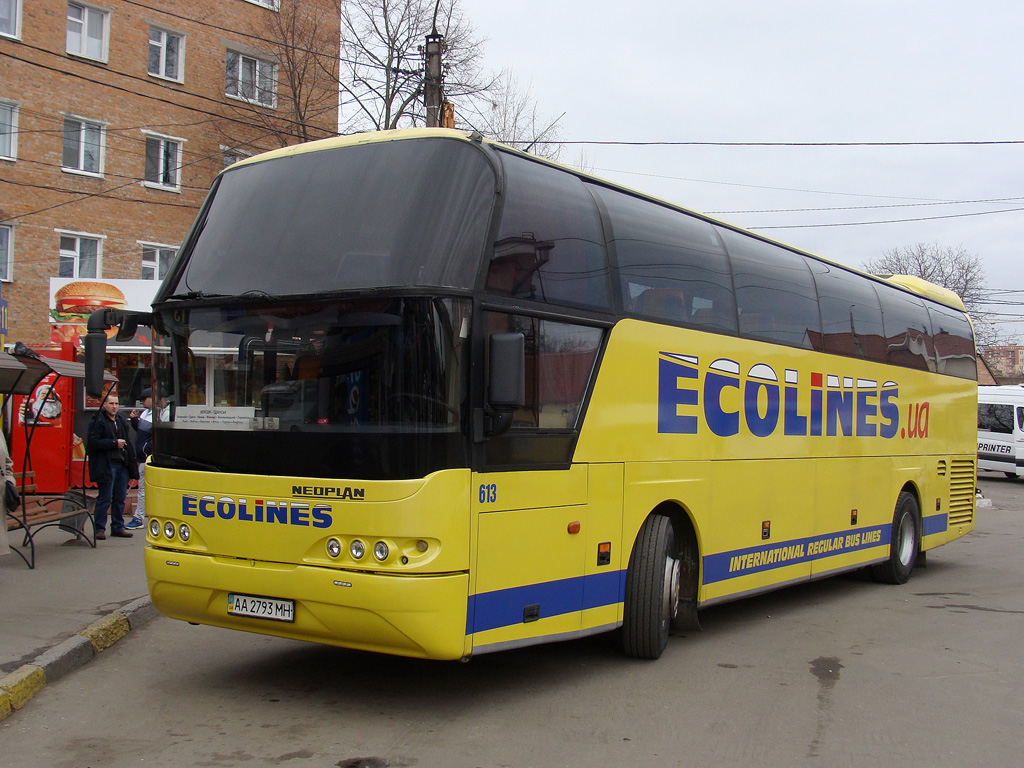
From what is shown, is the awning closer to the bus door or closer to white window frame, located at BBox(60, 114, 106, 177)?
the bus door

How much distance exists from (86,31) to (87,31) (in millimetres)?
38

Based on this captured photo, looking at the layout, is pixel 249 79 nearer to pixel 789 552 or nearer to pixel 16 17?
pixel 16 17

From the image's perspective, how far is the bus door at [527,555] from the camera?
5.85 metres

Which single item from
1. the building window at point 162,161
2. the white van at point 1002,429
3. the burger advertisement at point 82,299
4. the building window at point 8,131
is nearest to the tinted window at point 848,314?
the burger advertisement at point 82,299

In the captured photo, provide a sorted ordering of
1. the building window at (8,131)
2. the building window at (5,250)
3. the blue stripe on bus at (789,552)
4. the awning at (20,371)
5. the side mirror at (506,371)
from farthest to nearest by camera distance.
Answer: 1. the building window at (5,250)
2. the building window at (8,131)
3. the awning at (20,371)
4. the blue stripe on bus at (789,552)
5. the side mirror at (506,371)

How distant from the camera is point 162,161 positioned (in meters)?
33.1

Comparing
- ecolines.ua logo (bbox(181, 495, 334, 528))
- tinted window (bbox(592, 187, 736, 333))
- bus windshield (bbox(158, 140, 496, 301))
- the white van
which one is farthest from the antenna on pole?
the white van

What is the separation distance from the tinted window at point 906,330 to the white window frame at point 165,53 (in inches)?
1081

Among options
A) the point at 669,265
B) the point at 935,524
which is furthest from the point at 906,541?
the point at 669,265

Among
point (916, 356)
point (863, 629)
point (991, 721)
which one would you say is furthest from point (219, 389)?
point (916, 356)

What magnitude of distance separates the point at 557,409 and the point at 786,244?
4.86m

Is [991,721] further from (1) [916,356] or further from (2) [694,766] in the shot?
(1) [916,356]

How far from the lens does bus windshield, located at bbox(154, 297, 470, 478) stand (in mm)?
5621

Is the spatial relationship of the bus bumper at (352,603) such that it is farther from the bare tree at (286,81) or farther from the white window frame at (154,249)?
the bare tree at (286,81)
